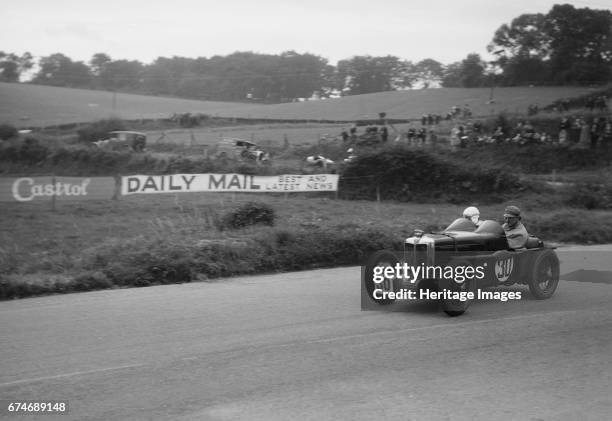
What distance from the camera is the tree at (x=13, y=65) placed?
49688mm

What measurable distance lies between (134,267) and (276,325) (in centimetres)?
482

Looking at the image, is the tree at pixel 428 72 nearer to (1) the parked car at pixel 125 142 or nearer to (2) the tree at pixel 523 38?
(2) the tree at pixel 523 38

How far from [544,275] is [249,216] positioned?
877 cm

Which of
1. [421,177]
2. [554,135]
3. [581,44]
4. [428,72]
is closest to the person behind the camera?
[421,177]

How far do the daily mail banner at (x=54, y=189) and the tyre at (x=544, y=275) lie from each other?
18107 mm

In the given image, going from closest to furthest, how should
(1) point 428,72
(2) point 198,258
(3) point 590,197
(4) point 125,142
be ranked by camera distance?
(2) point 198,258 < (3) point 590,197 < (4) point 125,142 < (1) point 428,72

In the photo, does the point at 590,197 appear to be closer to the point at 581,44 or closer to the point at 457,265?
the point at 457,265

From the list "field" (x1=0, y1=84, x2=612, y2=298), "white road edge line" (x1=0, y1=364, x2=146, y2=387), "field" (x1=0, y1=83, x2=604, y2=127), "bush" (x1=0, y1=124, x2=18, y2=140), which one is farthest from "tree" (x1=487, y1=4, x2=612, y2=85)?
"white road edge line" (x1=0, y1=364, x2=146, y2=387)

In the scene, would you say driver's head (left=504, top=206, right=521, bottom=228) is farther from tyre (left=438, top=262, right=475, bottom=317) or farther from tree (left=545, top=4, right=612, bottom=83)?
tree (left=545, top=4, right=612, bottom=83)

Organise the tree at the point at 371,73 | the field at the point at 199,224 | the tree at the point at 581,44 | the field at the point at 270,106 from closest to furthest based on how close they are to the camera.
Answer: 1. the field at the point at 199,224
2. the field at the point at 270,106
3. the tree at the point at 581,44
4. the tree at the point at 371,73

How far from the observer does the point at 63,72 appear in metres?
65.0

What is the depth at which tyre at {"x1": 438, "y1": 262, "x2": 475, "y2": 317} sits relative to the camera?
368 inches

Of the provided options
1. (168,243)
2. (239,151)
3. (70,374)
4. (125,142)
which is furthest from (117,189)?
(70,374)

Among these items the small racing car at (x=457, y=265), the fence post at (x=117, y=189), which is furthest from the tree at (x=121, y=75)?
the small racing car at (x=457, y=265)
